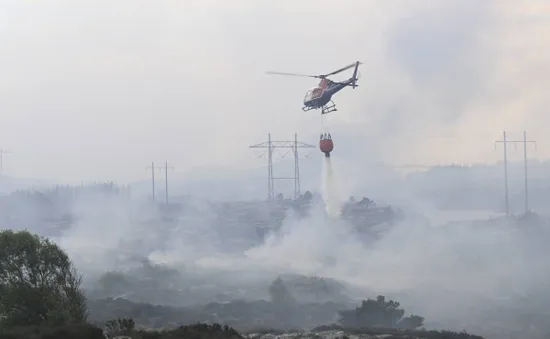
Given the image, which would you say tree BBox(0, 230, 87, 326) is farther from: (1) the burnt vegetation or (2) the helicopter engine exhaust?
(2) the helicopter engine exhaust

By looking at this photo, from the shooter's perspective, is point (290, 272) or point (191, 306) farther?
point (290, 272)

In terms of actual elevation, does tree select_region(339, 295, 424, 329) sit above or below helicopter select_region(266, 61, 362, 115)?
below

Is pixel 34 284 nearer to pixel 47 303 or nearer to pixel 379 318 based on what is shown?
pixel 47 303

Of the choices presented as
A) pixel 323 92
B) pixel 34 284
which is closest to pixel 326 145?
pixel 323 92

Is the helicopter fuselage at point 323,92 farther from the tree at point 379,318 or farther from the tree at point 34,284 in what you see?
the tree at point 34,284

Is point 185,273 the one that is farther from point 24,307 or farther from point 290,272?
point 24,307

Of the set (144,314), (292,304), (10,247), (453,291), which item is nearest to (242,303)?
(292,304)

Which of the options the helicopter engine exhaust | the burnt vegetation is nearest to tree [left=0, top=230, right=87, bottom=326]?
the burnt vegetation

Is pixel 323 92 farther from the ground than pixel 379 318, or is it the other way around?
pixel 323 92
